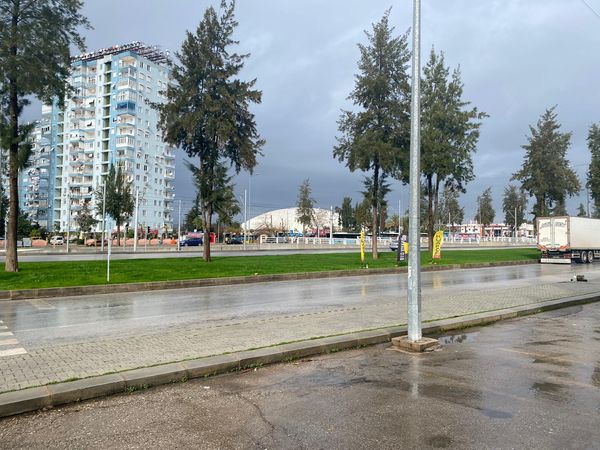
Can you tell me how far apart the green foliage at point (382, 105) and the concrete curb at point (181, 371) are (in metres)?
19.3

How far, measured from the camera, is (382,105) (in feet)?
91.6

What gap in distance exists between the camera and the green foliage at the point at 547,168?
4291 centimetres

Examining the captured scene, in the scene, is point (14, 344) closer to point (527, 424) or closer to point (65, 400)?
point (65, 400)

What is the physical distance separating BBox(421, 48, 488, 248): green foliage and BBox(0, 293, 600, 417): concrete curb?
27144 mm

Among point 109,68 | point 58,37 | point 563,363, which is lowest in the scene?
point 563,363

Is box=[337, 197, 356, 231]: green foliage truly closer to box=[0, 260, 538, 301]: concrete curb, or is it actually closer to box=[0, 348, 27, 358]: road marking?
box=[0, 260, 538, 301]: concrete curb

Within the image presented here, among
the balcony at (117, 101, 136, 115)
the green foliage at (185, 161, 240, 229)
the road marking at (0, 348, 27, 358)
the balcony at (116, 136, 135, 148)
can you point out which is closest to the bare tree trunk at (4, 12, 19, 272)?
the green foliage at (185, 161, 240, 229)

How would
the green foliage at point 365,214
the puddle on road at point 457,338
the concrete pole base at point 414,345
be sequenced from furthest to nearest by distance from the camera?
the green foliage at point 365,214 → the puddle on road at point 457,338 → the concrete pole base at point 414,345

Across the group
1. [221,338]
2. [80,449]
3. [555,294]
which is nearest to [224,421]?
[80,449]

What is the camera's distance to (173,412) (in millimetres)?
4770

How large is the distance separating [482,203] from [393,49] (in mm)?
97193

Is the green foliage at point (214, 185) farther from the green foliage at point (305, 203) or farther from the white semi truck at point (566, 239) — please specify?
the green foliage at point (305, 203)

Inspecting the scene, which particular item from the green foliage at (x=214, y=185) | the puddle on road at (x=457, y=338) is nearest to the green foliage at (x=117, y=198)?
the green foliage at (x=214, y=185)

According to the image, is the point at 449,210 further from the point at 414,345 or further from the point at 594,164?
the point at 414,345
